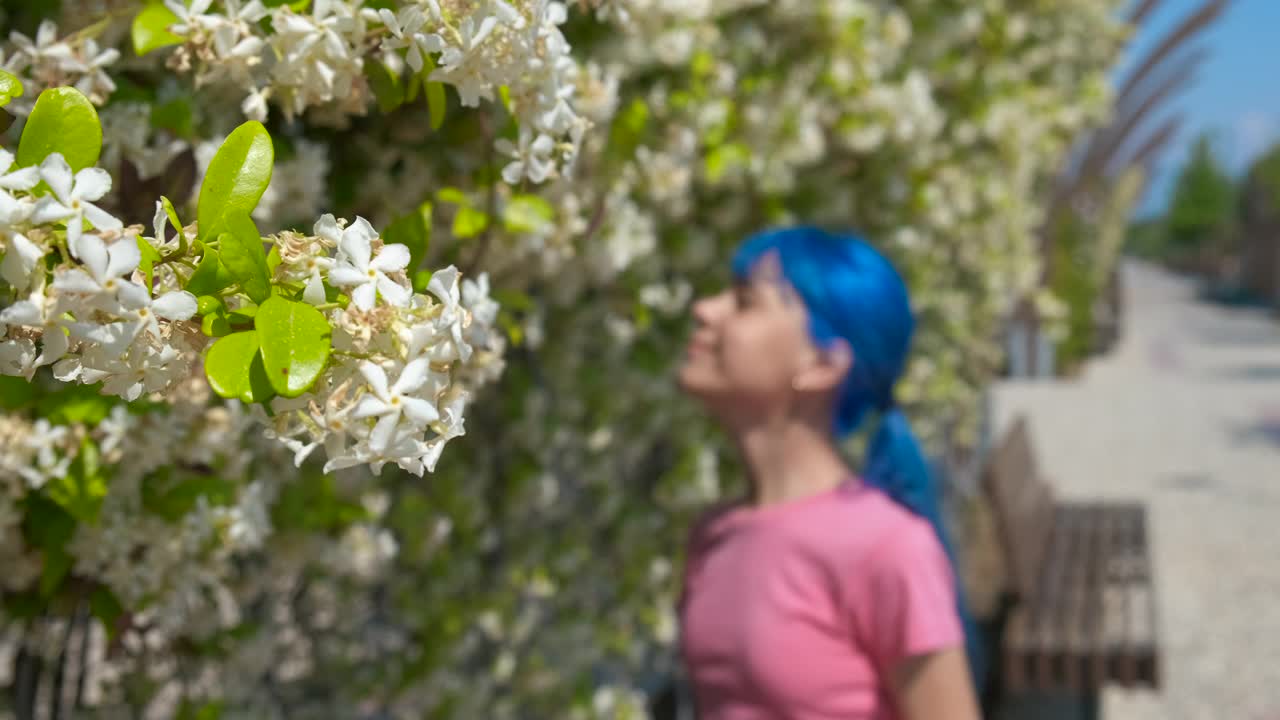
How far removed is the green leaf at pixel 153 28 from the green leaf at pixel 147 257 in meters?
0.51

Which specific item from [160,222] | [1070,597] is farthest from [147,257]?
[1070,597]

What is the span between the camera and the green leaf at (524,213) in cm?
170

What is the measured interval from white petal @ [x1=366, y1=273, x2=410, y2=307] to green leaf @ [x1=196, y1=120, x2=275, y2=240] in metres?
0.12

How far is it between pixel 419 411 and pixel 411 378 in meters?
0.02

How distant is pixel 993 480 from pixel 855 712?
5.28 metres

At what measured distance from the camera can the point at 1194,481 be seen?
11.1 metres

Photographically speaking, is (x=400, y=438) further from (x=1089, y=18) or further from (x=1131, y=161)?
(x=1131, y=161)

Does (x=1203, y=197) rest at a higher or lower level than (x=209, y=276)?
lower

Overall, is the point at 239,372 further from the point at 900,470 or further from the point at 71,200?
the point at 900,470

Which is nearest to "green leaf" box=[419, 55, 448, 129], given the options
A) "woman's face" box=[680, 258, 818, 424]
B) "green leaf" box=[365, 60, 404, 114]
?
"green leaf" box=[365, 60, 404, 114]

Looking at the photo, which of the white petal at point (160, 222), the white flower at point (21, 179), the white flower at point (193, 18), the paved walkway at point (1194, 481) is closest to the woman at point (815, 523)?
the white flower at point (193, 18)

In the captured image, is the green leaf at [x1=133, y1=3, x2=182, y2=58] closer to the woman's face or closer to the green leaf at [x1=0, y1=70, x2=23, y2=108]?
the green leaf at [x1=0, y1=70, x2=23, y2=108]

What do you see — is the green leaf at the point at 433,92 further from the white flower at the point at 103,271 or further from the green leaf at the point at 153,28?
the white flower at the point at 103,271

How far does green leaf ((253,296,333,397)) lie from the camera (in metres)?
0.82
